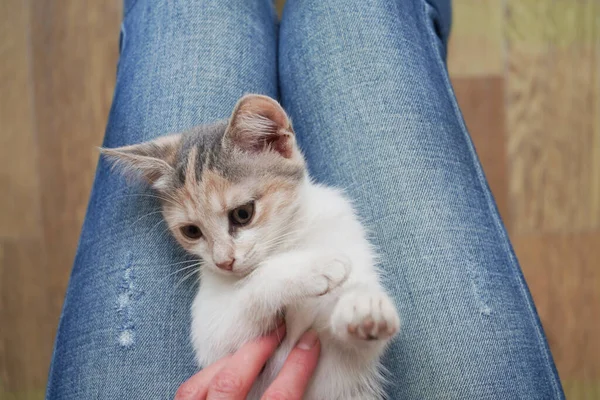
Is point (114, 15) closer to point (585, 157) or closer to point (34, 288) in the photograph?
point (34, 288)

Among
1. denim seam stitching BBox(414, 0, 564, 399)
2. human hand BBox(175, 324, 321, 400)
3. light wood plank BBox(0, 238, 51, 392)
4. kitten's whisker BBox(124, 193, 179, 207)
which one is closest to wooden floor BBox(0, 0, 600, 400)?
light wood plank BBox(0, 238, 51, 392)

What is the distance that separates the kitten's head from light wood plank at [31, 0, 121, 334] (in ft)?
3.26

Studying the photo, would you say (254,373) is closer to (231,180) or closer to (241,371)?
(241,371)

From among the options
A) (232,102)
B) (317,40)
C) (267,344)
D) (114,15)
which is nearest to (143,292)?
(267,344)

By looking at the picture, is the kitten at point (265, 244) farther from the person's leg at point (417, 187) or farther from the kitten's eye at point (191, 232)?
the person's leg at point (417, 187)

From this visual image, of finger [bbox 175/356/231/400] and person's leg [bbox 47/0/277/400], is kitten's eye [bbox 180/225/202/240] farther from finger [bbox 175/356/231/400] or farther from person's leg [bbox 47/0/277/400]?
finger [bbox 175/356/231/400]

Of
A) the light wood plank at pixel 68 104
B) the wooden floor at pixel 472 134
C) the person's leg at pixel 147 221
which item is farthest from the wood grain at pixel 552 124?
the light wood plank at pixel 68 104

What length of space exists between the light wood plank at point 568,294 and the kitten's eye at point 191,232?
1.39 m

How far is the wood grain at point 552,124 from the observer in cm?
189

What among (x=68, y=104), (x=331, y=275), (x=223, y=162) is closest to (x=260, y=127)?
(x=223, y=162)

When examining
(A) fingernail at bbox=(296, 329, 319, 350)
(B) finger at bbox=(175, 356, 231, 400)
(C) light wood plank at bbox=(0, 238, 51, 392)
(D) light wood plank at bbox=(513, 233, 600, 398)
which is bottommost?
(D) light wood plank at bbox=(513, 233, 600, 398)

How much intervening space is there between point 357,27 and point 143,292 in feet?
2.81

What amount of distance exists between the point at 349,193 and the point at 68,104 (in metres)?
1.37

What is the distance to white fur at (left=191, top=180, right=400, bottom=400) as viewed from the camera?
0.83 m
